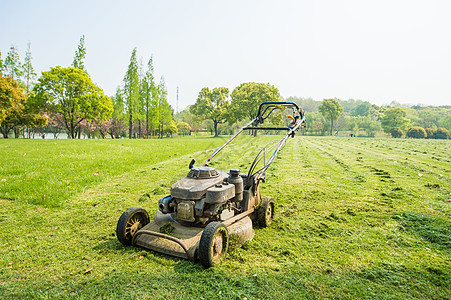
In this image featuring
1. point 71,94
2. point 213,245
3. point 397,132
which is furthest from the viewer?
point 397,132

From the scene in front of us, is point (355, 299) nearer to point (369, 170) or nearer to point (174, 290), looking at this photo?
point (174, 290)

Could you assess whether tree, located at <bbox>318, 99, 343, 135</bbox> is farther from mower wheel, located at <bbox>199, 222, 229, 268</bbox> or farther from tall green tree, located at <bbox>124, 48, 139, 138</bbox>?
mower wheel, located at <bbox>199, 222, 229, 268</bbox>

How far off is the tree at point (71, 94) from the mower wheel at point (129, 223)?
128ft

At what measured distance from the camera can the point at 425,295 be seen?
291cm

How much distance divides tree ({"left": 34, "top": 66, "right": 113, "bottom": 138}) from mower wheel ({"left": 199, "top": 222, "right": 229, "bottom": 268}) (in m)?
40.3

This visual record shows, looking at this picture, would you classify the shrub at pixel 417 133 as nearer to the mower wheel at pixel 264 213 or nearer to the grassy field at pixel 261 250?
the grassy field at pixel 261 250

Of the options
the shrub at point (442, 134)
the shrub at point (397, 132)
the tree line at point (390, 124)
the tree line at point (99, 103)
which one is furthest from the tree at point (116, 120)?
the shrub at point (442, 134)

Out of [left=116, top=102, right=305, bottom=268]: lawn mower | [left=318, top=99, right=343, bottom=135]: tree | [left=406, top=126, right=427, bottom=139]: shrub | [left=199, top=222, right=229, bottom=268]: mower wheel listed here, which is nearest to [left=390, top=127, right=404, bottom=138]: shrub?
[left=406, top=126, right=427, bottom=139]: shrub

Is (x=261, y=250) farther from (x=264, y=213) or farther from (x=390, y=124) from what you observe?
(x=390, y=124)

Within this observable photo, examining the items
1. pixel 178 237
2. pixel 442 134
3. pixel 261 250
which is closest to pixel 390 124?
pixel 442 134

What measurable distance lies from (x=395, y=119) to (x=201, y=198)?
97.2 metres

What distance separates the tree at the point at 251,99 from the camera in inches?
2126

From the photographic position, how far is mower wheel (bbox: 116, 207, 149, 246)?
3.87 m

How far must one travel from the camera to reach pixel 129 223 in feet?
13.4
